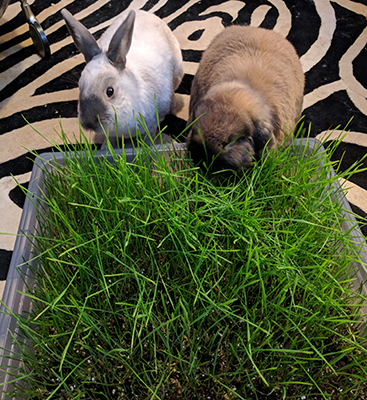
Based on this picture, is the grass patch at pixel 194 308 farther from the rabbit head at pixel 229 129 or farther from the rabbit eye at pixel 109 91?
the rabbit eye at pixel 109 91

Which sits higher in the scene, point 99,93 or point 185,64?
point 99,93

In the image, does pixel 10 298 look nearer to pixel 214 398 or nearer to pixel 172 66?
pixel 214 398

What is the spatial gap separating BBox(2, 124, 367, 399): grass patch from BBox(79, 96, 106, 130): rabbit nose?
0.25m

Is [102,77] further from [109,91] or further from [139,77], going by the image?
[139,77]

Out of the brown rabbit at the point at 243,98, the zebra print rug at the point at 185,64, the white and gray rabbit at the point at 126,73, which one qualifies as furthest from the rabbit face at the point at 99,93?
the zebra print rug at the point at 185,64

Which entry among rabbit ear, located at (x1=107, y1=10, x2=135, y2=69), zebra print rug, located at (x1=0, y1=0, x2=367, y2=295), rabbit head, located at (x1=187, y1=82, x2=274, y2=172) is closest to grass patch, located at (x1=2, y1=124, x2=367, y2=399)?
rabbit head, located at (x1=187, y1=82, x2=274, y2=172)

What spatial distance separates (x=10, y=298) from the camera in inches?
29.0

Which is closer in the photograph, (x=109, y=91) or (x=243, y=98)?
(x=243, y=98)

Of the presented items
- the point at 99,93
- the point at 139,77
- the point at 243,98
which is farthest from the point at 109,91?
the point at 243,98

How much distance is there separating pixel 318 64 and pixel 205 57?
78 centimetres

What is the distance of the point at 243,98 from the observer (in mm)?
862

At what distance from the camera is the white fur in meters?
1.02

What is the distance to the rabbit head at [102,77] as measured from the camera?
0.99 metres

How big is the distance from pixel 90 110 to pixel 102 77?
103mm
